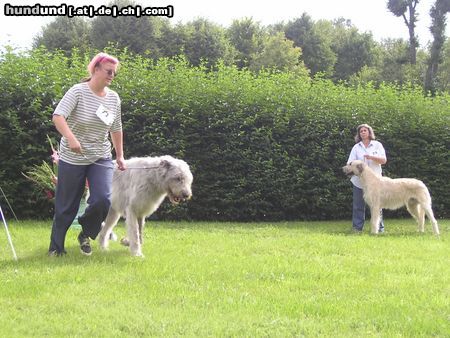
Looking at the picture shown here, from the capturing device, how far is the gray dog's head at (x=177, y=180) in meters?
6.59

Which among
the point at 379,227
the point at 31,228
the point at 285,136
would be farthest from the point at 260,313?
the point at 285,136

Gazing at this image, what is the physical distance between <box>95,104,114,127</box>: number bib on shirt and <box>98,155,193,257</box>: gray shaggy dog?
0.96m

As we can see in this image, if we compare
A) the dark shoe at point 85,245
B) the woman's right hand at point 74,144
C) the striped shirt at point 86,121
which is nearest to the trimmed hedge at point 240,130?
the dark shoe at point 85,245

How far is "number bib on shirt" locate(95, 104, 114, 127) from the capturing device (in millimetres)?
5992

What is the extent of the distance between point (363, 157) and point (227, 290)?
6.45 metres

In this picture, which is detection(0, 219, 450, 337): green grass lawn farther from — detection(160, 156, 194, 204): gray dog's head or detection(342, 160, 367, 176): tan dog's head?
detection(342, 160, 367, 176): tan dog's head

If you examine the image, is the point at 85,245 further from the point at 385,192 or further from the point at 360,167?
the point at 385,192

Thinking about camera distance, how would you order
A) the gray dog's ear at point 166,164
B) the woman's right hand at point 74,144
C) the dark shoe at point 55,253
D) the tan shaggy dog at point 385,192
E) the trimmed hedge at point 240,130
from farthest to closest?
→ the trimmed hedge at point 240,130 → the tan shaggy dog at point 385,192 → the gray dog's ear at point 166,164 → the dark shoe at point 55,253 → the woman's right hand at point 74,144

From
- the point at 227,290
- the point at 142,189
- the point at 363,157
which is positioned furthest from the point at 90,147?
the point at 363,157

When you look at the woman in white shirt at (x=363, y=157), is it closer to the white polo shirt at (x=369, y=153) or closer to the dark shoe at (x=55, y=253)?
the white polo shirt at (x=369, y=153)

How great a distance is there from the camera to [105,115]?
6043 mm

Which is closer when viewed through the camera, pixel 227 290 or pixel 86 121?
pixel 227 290

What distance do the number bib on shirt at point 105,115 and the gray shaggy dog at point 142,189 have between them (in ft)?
3.16

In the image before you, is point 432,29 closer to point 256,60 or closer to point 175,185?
point 256,60
